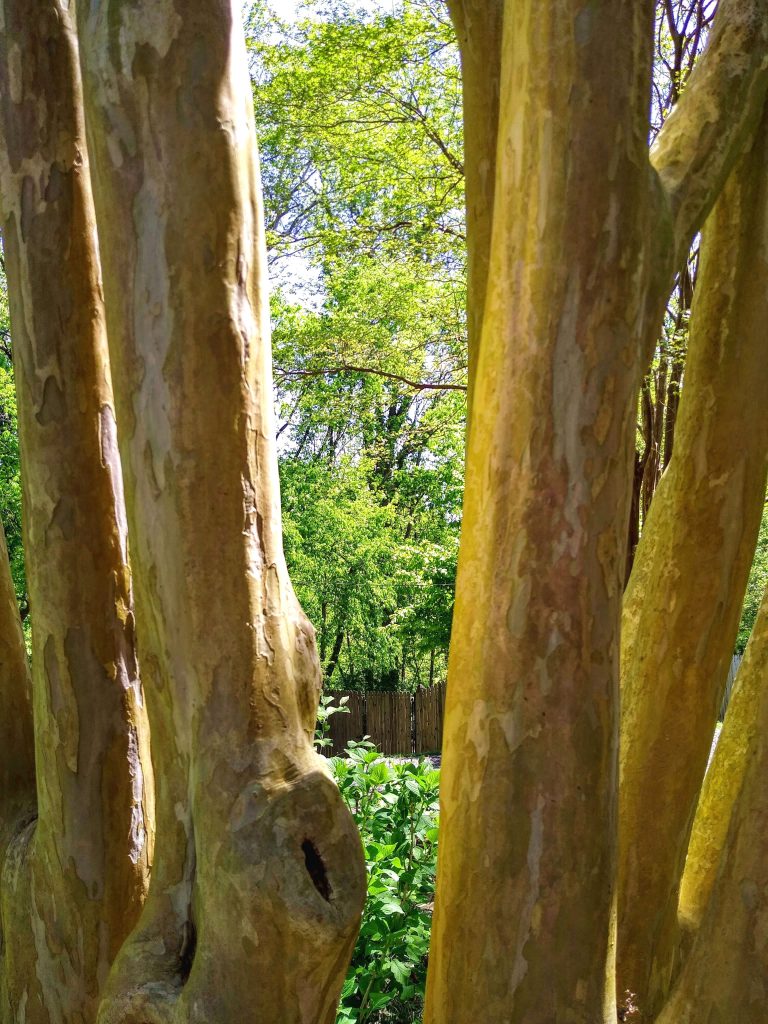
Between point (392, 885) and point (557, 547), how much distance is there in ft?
6.79

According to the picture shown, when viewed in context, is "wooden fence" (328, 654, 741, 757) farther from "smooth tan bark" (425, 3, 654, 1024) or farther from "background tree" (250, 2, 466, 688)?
"smooth tan bark" (425, 3, 654, 1024)

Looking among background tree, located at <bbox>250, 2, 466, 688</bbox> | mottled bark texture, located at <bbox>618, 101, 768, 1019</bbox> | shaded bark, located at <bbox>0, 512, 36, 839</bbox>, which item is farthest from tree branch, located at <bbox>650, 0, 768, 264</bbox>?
background tree, located at <bbox>250, 2, 466, 688</bbox>

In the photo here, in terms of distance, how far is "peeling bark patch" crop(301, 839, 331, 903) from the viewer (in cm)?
211

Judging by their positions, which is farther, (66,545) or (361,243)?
(361,243)

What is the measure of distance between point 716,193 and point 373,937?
2.55 m

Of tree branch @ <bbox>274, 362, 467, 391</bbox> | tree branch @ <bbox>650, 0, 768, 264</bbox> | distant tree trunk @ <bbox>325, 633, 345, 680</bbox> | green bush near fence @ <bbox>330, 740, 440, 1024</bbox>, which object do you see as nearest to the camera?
tree branch @ <bbox>650, 0, 768, 264</bbox>

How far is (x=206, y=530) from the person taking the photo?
2.15 m

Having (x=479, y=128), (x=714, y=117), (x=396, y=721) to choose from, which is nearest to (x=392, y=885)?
(x=479, y=128)

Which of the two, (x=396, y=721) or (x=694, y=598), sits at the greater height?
(x=694, y=598)

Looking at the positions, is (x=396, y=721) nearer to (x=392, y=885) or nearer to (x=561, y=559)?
(x=392, y=885)

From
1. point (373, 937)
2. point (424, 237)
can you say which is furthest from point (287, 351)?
point (373, 937)

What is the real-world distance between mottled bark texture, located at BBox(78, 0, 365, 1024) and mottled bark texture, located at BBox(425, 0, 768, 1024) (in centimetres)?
34

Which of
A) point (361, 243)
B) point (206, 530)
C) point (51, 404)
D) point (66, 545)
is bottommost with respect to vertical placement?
point (66, 545)

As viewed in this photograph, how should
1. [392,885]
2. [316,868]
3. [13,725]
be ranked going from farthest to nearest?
[392,885] < [13,725] < [316,868]
